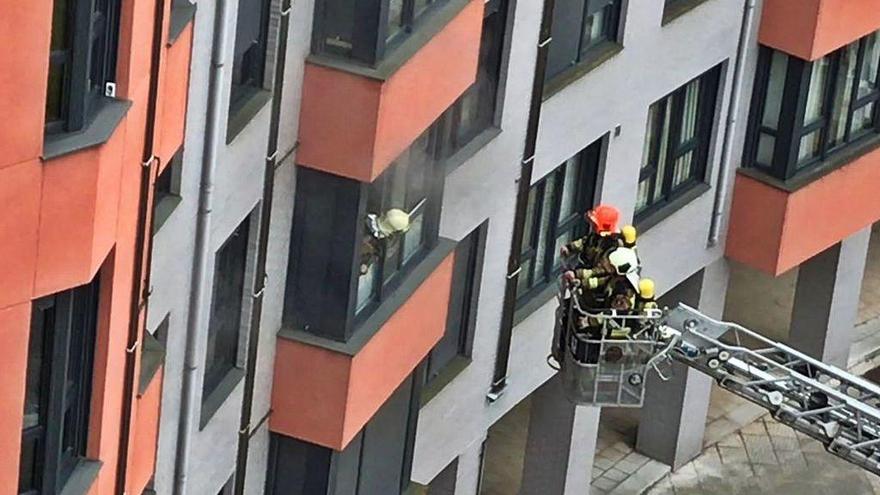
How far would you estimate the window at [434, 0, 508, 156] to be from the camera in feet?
115

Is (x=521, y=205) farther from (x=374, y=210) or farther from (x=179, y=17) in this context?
(x=179, y=17)

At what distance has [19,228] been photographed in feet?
75.9

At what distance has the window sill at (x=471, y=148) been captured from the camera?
1383 inches

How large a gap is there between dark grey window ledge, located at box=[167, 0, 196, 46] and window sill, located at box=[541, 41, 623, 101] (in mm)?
9964

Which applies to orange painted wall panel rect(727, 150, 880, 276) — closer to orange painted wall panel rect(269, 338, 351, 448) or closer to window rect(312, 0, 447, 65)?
orange painted wall panel rect(269, 338, 351, 448)

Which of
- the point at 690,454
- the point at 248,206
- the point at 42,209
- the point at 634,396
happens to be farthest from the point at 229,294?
the point at 690,454

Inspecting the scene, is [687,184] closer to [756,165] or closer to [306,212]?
[756,165]

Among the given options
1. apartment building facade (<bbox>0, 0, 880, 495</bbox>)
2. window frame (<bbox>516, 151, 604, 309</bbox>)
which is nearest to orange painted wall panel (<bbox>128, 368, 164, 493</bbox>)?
apartment building facade (<bbox>0, 0, 880, 495</bbox>)

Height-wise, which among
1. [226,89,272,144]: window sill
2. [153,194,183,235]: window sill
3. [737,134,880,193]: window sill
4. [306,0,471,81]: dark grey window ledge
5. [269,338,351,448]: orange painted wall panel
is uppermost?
[306,0,471,81]: dark grey window ledge

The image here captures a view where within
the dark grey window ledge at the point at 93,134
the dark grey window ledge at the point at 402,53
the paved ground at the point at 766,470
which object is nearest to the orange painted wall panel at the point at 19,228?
the dark grey window ledge at the point at 93,134

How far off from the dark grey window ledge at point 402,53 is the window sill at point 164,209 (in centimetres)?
300

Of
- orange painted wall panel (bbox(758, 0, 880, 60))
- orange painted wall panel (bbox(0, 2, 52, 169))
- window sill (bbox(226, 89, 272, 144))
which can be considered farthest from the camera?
orange painted wall panel (bbox(758, 0, 880, 60))

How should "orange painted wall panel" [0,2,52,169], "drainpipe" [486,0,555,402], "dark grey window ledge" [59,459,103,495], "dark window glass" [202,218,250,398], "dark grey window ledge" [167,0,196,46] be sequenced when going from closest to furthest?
"orange painted wall panel" [0,2,52,169], "dark grey window ledge" [59,459,103,495], "dark grey window ledge" [167,0,196,46], "dark window glass" [202,218,250,398], "drainpipe" [486,0,555,402]

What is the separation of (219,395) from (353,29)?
13.5 ft
